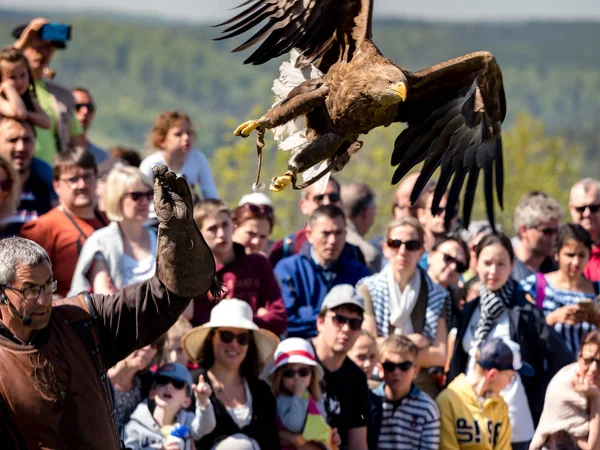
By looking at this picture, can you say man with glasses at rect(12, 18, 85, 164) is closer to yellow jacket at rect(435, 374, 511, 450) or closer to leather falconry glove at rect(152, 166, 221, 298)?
yellow jacket at rect(435, 374, 511, 450)

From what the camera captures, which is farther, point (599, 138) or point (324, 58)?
point (599, 138)

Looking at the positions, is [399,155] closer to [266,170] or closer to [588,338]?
[588,338]

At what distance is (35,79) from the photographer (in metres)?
9.01

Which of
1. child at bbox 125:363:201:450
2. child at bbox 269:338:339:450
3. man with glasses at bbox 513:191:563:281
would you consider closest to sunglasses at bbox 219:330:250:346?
child at bbox 269:338:339:450

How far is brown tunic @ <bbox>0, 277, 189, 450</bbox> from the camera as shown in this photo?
4535 mm

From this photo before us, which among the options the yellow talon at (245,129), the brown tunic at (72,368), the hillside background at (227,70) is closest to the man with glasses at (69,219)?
the yellow talon at (245,129)

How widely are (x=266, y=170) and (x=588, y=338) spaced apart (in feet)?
69.0

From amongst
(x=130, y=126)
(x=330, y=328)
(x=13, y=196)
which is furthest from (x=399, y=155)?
(x=130, y=126)

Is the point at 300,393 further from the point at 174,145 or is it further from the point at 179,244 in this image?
the point at 174,145

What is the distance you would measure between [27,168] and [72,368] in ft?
11.7

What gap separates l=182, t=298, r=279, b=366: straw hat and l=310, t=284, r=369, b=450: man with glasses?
16.1 inches

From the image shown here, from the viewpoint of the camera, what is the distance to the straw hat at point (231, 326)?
657 centimetres

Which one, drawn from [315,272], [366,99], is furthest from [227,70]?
[366,99]

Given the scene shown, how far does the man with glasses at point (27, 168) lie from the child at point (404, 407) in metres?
2.64
